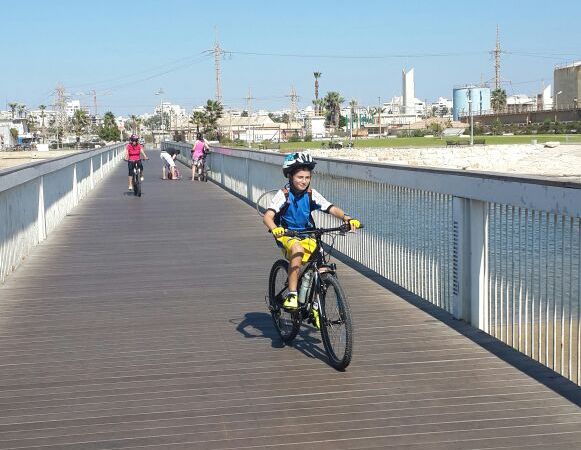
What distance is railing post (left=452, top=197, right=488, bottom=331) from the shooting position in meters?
7.61

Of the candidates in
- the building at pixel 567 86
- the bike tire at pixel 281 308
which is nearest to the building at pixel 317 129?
the building at pixel 567 86

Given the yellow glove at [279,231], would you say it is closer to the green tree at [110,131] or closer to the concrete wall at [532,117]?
the concrete wall at [532,117]

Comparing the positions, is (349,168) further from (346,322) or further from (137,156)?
(137,156)

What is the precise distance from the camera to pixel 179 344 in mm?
7559

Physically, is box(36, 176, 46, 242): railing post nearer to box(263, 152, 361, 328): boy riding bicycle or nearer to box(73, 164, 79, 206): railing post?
box(73, 164, 79, 206): railing post

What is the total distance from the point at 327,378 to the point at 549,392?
1.47 m

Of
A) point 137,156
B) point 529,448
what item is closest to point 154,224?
point 137,156

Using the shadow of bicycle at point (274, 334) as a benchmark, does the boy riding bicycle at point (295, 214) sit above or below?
above

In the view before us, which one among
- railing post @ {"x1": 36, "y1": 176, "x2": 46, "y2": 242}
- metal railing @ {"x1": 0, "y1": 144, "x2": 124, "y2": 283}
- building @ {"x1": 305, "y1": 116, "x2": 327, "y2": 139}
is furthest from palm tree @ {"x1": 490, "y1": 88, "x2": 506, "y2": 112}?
railing post @ {"x1": 36, "y1": 176, "x2": 46, "y2": 242}

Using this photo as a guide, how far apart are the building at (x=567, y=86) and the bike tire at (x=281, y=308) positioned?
454 feet

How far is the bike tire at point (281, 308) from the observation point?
7.30 metres

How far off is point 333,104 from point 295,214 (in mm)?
184083

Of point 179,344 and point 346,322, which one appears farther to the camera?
point 179,344

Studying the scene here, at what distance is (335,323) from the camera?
6.61 m
